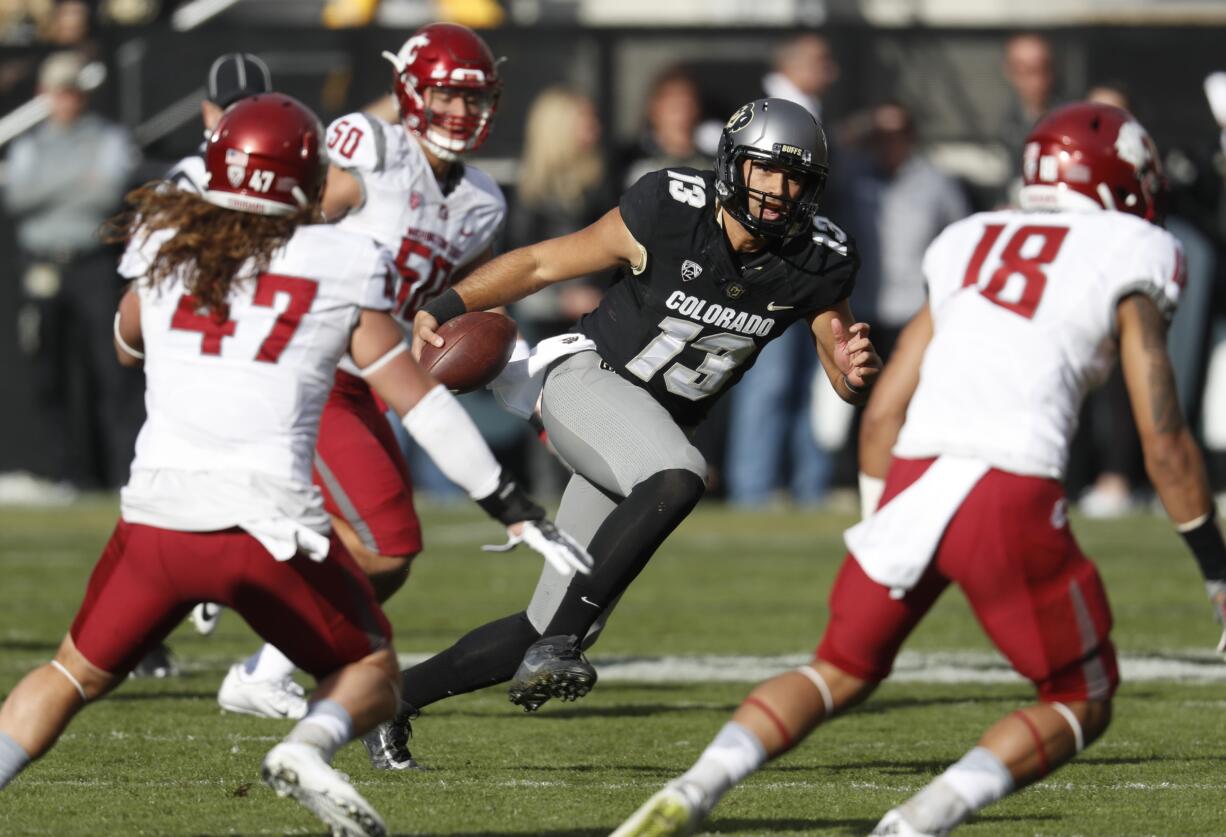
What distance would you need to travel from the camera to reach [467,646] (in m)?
5.14

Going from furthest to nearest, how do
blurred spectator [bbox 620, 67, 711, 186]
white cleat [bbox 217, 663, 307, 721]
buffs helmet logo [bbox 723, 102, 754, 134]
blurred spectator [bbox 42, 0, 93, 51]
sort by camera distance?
1. blurred spectator [bbox 42, 0, 93, 51]
2. blurred spectator [bbox 620, 67, 711, 186]
3. white cleat [bbox 217, 663, 307, 721]
4. buffs helmet logo [bbox 723, 102, 754, 134]

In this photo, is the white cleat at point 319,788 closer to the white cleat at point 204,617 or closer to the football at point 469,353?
the football at point 469,353

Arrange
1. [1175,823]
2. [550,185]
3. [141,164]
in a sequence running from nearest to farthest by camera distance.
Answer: [1175,823] < [550,185] < [141,164]

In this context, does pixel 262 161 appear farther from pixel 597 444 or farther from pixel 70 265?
pixel 70 265

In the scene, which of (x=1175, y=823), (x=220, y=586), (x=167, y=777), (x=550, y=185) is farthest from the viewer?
(x=550, y=185)

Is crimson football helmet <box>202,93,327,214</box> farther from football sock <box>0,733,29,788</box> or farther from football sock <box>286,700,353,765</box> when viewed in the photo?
football sock <box>0,733,29,788</box>

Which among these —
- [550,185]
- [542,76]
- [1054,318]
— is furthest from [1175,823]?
[542,76]

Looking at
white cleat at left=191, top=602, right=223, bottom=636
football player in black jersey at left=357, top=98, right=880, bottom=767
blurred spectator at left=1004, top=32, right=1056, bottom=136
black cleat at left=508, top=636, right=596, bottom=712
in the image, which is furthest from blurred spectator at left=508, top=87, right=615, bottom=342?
black cleat at left=508, top=636, right=596, bottom=712

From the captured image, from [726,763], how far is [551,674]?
86 centimetres

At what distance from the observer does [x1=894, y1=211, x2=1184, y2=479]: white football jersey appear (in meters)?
3.87

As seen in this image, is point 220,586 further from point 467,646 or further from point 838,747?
point 838,747

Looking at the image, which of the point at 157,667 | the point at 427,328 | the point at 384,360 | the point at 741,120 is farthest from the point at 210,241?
the point at 157,667

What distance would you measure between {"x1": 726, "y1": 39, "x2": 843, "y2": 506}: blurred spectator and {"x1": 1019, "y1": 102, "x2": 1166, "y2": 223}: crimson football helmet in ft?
22.7

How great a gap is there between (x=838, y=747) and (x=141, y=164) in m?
7.89
